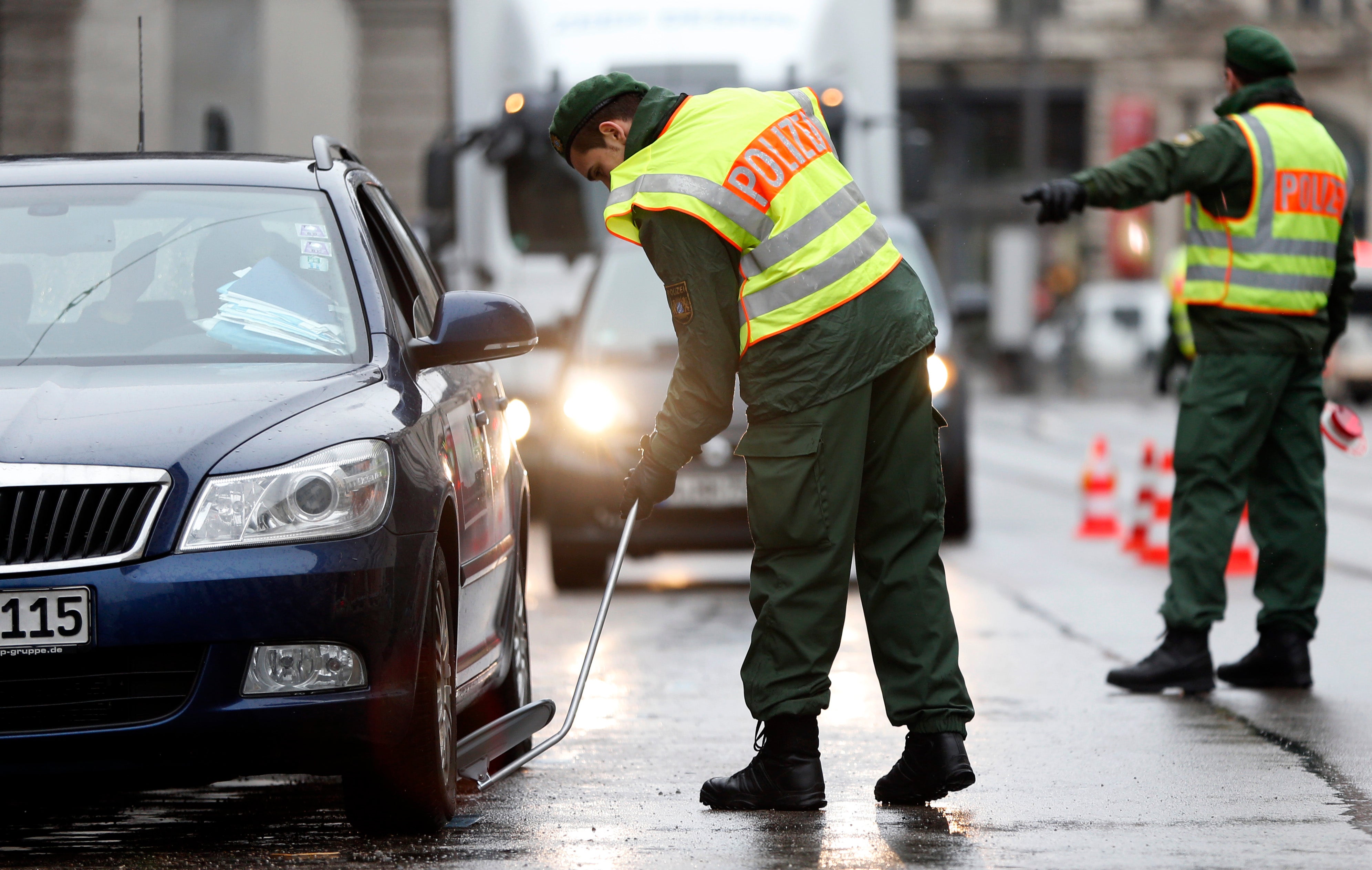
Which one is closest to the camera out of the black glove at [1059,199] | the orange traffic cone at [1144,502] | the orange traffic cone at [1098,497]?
the black glove at [1059,199]

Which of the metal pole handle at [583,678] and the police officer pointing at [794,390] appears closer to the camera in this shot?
the police officer pointing at [794,390]

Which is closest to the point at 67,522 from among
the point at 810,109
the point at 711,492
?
the point at 810,109

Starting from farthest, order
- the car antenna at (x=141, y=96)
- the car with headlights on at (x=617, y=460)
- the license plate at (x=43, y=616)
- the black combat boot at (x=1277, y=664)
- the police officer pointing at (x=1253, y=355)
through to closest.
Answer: the car with headlights on at (x=617, y=460) → the black combat boot at (x=1277, y=664) → the police officer pointing at (x=1253, y=355) → the car antenna at (x=141, y=96) → the license plate at (x=43, y=616)

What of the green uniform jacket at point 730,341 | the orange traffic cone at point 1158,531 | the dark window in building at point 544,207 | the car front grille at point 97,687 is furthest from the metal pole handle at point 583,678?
the dark window in building at point 544,207

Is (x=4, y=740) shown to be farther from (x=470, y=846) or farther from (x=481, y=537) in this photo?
(x=481, y=537)

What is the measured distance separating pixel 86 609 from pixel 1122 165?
3.66m

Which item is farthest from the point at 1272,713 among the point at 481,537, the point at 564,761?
the point at 481,537

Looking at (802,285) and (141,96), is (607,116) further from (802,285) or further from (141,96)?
(141,96)

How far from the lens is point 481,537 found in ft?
17.6

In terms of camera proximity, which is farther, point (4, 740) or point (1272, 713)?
point (1272, 713)

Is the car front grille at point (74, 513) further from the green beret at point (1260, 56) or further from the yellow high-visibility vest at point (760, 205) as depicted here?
the green beret at point (1260, 56)

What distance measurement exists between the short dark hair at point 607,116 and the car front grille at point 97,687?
147cm

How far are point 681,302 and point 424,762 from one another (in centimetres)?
111

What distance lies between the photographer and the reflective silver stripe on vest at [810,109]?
513 cm
